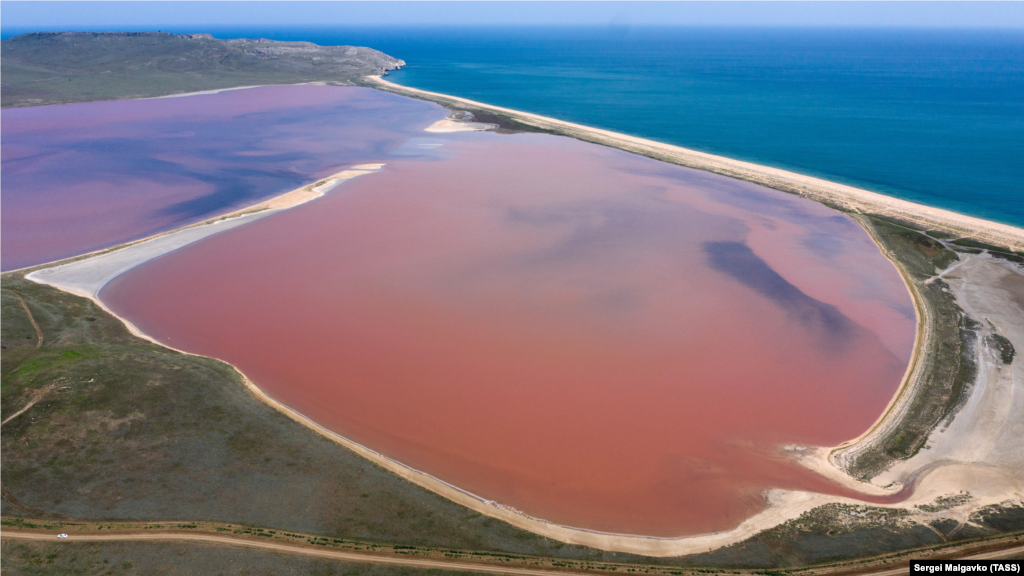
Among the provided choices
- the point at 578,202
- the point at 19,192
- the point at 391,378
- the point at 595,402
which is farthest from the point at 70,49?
the point at 595,402

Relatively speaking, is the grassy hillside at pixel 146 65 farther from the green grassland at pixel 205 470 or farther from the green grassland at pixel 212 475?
the green grassland at pixel 212 475

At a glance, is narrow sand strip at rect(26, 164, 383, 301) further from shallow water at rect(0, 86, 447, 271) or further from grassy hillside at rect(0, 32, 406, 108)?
grassy hillside at rect(0, 32, 406, 108)

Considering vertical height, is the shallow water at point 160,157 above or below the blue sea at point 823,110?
below

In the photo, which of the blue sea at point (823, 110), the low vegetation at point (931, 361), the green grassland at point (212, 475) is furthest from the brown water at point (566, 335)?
the blue sea at point (823, 110)

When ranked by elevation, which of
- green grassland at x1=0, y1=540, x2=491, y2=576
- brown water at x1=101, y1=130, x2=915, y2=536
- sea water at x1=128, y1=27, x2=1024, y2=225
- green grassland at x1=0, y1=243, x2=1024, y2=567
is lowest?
green grassland at x1=0, y1=540, x2=491, y2=576

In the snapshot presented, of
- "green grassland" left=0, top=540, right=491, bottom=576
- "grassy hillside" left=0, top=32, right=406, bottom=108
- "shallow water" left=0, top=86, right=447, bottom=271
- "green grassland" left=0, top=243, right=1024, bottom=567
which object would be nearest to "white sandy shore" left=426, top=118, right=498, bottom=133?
"shallow water" left=0, top=86, right=447, bottom=271

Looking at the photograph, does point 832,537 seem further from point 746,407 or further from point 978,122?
point 978,122
